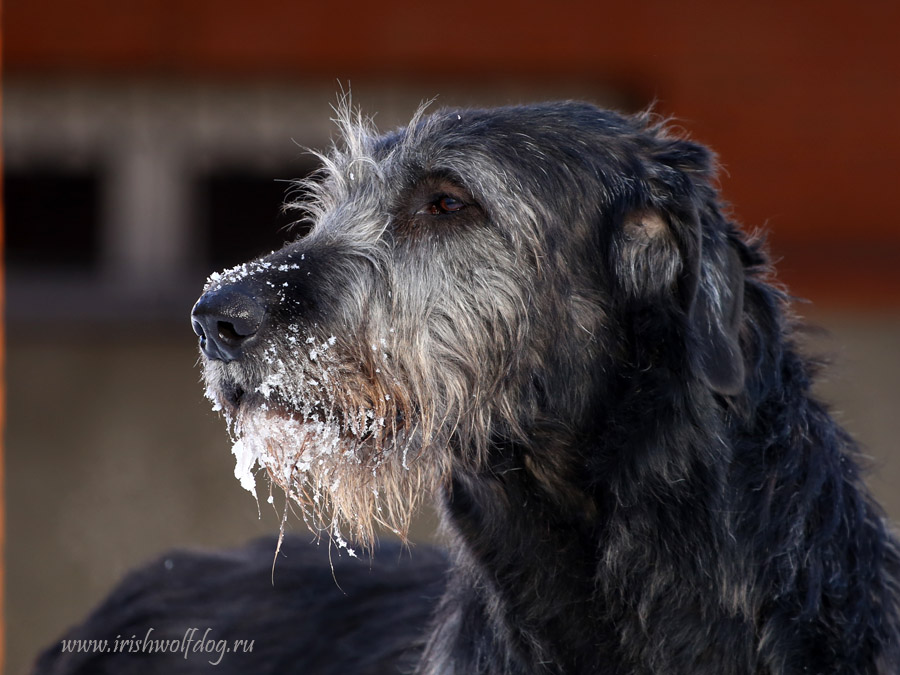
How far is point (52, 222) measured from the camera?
9.04 m

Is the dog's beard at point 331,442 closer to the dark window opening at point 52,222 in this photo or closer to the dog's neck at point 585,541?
the dog's neck at point 585,541

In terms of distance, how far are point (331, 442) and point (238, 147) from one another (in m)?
5.25

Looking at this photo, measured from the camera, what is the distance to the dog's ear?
2.50 meters

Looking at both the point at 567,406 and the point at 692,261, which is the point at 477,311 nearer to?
the point at 567,406

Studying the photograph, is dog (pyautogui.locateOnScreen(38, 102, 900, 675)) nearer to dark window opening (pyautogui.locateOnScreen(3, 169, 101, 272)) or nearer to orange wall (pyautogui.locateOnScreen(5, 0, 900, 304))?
orange wall (pyautogui.locateOnScreen(5, 0, 900, 304))

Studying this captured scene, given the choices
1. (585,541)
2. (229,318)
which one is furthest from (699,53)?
(229,318)

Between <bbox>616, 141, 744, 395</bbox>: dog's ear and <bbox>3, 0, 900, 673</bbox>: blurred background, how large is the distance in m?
4.32

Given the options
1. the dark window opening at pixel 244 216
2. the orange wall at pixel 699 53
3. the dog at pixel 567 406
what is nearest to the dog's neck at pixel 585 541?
the dog at pixel 567 406

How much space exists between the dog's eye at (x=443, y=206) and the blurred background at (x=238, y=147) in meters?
4.36

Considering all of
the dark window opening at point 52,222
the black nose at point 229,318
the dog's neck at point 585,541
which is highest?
the black nose at point 229,318

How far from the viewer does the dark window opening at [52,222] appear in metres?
8.58

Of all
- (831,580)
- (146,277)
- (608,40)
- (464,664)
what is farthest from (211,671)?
(608,40)

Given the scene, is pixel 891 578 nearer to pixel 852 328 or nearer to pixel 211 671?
pixel 211 671

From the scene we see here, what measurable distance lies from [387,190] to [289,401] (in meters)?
0.63
